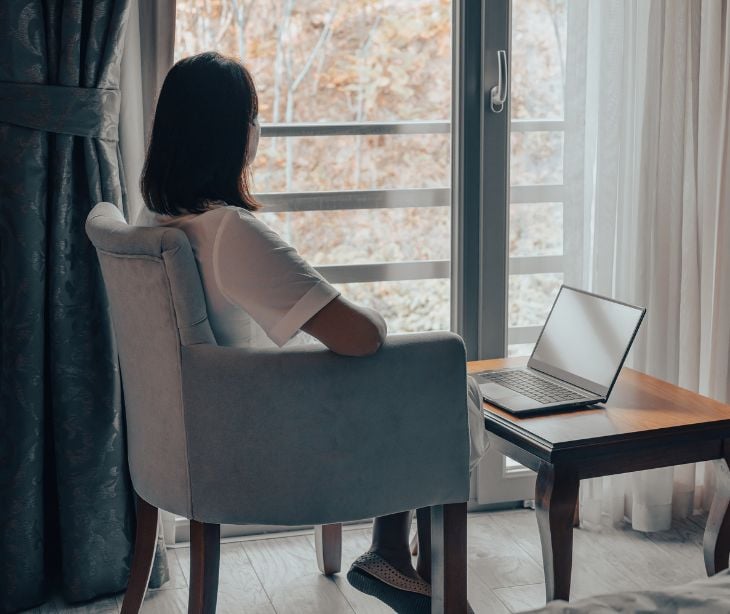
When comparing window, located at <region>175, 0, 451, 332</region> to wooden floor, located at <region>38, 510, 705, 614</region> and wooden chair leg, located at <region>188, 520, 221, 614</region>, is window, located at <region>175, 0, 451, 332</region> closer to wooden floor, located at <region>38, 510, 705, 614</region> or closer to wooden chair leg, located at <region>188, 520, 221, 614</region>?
wooden floor, located at <region>38, 510, 705, 614</region>

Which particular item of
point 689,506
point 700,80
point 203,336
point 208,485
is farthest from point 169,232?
point 689,506

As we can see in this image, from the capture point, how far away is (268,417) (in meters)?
1.69

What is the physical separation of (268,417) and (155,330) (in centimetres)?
27

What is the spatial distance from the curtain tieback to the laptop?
106cm

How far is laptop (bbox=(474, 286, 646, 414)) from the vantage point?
2.06 meters

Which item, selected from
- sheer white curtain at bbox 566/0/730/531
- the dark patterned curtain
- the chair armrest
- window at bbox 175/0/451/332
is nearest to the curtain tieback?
the dark patterned curtain

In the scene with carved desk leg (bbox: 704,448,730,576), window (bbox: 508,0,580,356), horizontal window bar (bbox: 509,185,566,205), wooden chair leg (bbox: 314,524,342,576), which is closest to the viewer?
carved desk leg (bbox: 704,448,730,576)

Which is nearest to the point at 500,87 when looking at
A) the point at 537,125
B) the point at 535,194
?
the point at 537,125

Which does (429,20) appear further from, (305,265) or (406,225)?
(305,265)

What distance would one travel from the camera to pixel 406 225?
2717 millimetres

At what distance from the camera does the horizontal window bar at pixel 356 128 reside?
2.58 meters

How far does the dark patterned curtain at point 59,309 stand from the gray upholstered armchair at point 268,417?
0.43 metres

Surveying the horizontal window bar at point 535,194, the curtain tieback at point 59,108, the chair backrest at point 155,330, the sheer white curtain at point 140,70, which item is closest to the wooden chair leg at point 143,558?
the chair backrest at point 155,330

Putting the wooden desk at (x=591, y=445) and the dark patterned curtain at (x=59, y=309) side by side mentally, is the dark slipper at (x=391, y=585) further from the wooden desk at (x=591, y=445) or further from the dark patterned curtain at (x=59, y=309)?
the dark patterned curtain at (x=59, y=309)
